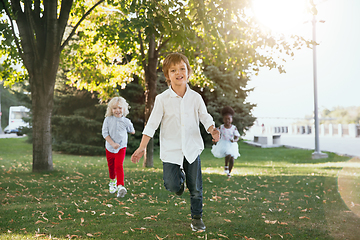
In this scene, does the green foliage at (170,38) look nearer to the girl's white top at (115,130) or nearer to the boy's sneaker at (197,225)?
the girl's white top at (115,130)

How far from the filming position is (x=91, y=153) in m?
21.1

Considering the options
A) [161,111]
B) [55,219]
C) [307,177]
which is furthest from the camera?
[307,177]

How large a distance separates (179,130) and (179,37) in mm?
3998

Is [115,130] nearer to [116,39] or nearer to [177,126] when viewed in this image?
[177,126]

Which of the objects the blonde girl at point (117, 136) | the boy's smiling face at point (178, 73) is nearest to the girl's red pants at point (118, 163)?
the blonde girl at point (117, 136)

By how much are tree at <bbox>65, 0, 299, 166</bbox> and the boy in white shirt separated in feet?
11.1

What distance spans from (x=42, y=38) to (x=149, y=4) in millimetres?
3972

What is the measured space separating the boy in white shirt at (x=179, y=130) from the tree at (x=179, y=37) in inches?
133

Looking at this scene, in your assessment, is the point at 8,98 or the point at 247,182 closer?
the point at 247,182

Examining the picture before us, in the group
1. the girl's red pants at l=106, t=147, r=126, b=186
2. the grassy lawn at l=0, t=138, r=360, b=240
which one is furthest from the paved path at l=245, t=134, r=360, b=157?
the girl's red pants at l=106, t=147, r=126, b=186

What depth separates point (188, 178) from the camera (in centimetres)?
412

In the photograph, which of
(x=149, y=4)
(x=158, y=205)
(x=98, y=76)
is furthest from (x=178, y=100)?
(x=98, y=76)

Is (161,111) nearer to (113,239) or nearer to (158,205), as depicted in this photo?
(113,239)

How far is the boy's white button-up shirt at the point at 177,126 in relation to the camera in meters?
3.99
